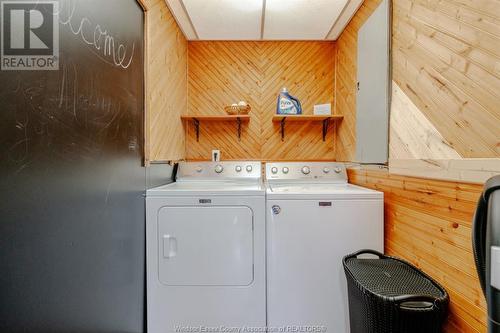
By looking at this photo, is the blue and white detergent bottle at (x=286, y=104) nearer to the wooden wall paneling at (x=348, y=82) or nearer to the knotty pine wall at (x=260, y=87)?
the knotty pine wall at (x=260, y=87)

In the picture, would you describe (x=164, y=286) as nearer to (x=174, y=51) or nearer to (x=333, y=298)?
(x=333, y=298)

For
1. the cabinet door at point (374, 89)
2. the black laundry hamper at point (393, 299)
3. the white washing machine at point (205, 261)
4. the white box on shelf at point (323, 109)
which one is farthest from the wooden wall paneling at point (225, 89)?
the black laundry hamper at point (393, 299)

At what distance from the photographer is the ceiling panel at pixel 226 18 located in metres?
2.03

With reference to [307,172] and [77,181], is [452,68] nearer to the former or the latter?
[307,172]

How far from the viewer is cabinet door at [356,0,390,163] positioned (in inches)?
65.4

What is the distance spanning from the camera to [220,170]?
92.3 inches

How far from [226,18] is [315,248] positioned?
202 cm

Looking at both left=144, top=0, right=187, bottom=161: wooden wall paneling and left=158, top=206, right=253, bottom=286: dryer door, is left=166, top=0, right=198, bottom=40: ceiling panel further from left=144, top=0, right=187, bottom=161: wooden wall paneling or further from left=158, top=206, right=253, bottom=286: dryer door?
left=158, top=206, right=253, bottom=286: dryer door

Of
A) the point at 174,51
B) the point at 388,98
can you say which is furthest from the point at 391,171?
the point at 174,51

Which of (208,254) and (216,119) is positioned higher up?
(216,119)

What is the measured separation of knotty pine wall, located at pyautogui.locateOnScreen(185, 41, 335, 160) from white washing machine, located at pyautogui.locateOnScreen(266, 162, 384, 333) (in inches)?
45.0

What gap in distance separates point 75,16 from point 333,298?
6.32 feet

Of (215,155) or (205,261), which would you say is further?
(215,155)

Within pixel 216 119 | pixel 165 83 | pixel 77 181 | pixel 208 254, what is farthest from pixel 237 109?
pixel 77 181
